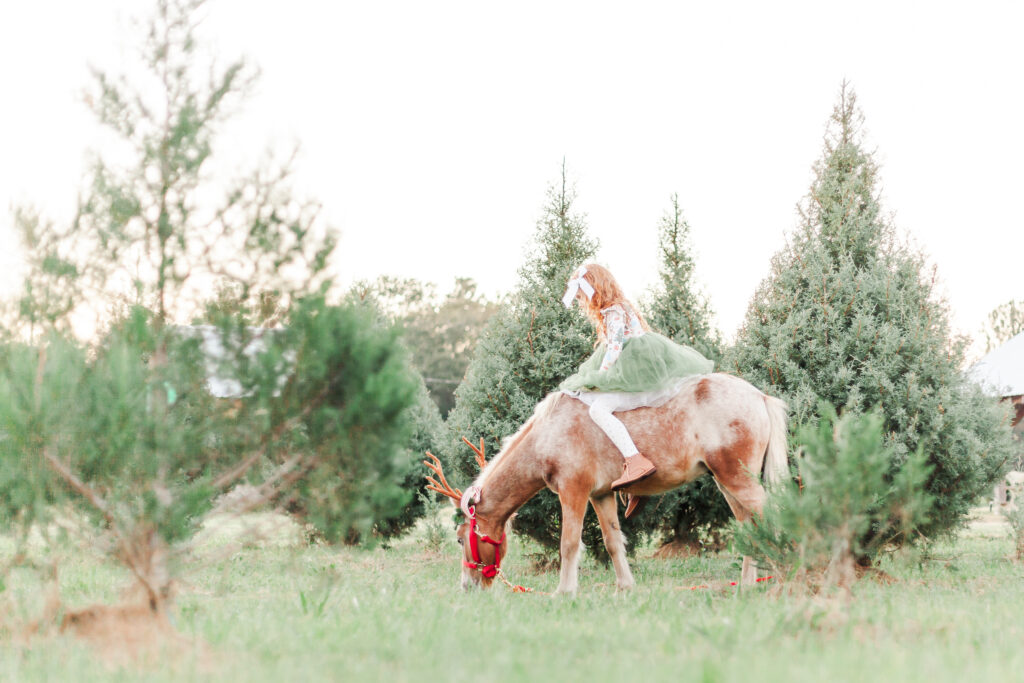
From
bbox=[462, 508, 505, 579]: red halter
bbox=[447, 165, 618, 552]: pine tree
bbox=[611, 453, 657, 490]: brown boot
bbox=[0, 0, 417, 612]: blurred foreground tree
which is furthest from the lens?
bbox=[447, 165, 618, 552]: pine tree

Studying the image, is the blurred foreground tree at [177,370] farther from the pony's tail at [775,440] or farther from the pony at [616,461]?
the pony's tail at [775,440]

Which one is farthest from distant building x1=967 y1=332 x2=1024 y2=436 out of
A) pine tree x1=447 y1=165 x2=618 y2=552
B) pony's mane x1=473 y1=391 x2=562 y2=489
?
pony's mane x1=473 y1=391 x2=562 y2=489

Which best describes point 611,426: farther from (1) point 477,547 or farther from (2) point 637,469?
(1) point 477,547

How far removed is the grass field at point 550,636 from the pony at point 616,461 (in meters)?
0.49

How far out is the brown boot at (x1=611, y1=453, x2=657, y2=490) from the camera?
244 inches

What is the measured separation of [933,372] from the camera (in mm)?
6703

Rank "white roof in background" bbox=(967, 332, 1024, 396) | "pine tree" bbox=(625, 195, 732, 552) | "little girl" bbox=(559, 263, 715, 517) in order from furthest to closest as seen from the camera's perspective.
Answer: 1. "white roof in background" bbox=(967, 332, 1024, 396)
2. "pine tree" bbox=(625, 195, 732, 552)
3. "little girl" bbox=(559, 263, 715, 517)

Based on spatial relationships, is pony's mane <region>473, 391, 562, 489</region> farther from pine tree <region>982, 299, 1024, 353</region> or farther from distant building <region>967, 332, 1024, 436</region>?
pine tree <region>982, 299, 1024, 353</region>

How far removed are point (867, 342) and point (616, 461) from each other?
253cm

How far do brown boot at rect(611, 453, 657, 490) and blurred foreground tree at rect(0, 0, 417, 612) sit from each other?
105 inches

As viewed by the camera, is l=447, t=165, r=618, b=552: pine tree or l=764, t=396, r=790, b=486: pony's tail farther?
l=447, t=165, r=618, b=552: pine tree

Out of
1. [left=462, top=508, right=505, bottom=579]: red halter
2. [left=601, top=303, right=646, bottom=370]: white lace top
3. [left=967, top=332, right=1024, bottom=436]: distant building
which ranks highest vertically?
[left=967, top=332, right=1024, bottom=436]: distant building

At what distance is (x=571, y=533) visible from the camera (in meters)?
6.35

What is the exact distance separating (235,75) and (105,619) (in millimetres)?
3158
